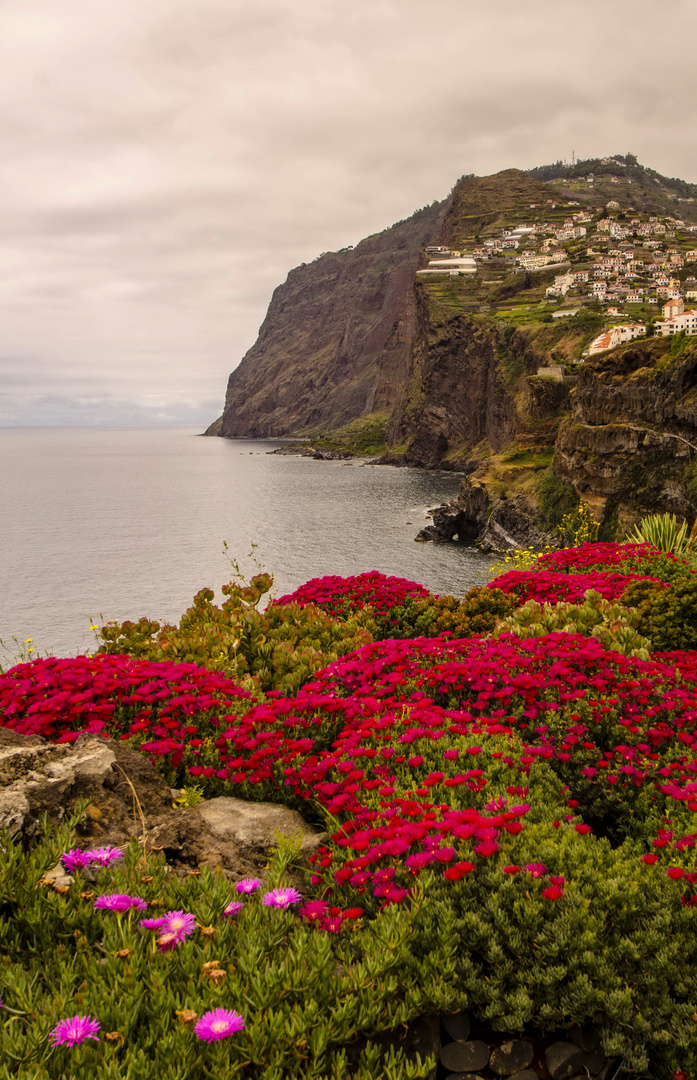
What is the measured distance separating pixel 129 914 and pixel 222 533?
263 feet

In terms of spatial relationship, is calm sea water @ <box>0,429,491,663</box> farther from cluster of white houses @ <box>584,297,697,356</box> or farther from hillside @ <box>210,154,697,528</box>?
cluster of white houses @ <box>584,297,697,356</box>

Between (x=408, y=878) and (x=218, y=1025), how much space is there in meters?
1.47

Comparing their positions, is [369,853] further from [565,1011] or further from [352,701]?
[352,701]

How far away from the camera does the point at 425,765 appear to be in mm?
5129

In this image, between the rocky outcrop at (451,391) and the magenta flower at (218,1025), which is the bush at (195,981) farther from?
the rocky outcrop at (451,391)

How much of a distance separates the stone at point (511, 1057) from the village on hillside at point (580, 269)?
87894 millimetres

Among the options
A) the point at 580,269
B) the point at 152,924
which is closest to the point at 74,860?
the point at 152,924

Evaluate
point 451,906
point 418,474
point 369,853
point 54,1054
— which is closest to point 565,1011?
point 451,906

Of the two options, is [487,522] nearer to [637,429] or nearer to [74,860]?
[637,429]

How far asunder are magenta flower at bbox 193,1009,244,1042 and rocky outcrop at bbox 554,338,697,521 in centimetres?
5882

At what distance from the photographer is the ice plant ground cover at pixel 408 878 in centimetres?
291

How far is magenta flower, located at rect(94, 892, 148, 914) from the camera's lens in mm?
3205

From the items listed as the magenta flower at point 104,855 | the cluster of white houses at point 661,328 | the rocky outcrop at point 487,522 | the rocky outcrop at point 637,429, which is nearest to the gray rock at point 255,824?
the magenta flower at point 104,855

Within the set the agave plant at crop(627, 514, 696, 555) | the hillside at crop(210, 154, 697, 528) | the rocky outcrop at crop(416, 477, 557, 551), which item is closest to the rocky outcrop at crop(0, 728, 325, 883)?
the agave plant at crop(627, 514, 696, 555)
